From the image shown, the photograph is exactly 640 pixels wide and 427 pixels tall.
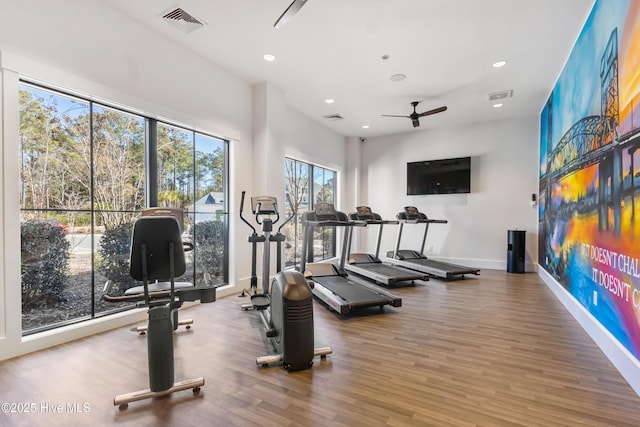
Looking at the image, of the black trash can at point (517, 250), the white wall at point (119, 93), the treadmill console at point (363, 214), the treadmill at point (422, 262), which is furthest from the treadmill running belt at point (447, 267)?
the white wall at point (119, 93)

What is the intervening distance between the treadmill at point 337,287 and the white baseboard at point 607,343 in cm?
199

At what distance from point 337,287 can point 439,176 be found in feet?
15.9

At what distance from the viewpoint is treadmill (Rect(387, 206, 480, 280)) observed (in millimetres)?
6223

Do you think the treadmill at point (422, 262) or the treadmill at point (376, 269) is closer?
the treadmill at point (376, 269)

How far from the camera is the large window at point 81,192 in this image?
303cm

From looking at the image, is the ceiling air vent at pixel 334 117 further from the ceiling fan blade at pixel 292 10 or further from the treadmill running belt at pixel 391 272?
the ceiling fan blade at pixel 292 10

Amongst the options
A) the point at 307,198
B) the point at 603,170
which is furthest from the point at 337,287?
the point at 307,198

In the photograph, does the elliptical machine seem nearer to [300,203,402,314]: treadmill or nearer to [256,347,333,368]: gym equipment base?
[256,347,333,368]: gym equipment base

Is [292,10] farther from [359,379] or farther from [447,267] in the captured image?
[447,267]

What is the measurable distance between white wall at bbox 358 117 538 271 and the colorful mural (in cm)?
261

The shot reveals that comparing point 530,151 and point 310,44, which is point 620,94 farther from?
point 530,151

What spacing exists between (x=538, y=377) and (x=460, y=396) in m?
0.77

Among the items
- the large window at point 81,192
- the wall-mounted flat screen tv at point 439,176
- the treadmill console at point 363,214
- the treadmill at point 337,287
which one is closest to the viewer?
the large window at point 81,192

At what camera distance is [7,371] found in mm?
2521
